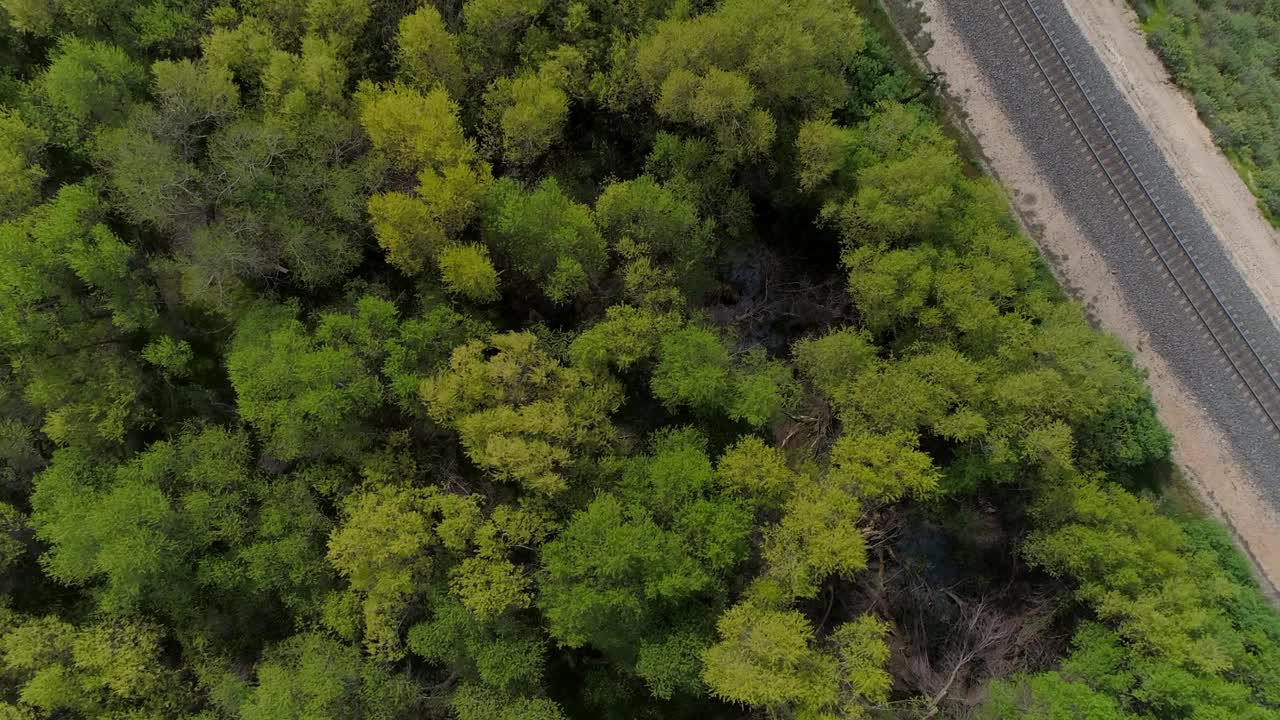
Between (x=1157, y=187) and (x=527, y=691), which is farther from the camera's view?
(x=1157, y=187)

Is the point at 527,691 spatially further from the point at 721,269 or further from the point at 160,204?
the point at 160,204

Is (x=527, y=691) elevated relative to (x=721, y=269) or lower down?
lower down

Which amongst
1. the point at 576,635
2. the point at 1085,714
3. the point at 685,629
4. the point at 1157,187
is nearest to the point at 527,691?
the point at 576,635

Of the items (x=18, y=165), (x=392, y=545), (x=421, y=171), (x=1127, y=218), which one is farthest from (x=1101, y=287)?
(x=18, y=165)

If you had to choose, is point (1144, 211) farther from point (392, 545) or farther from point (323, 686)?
point (323, 686)

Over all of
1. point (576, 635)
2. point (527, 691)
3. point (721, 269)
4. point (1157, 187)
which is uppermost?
point (721, 269)
